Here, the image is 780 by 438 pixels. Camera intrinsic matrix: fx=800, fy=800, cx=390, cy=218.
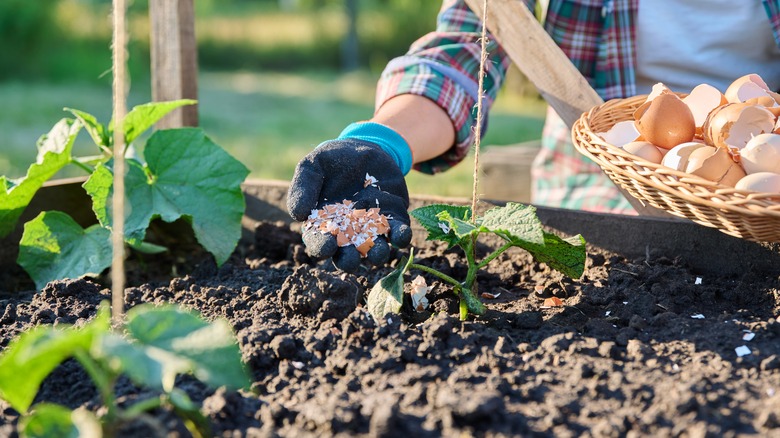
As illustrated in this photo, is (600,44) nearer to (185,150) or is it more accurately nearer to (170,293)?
(185,150)

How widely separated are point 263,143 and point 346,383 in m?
4.11

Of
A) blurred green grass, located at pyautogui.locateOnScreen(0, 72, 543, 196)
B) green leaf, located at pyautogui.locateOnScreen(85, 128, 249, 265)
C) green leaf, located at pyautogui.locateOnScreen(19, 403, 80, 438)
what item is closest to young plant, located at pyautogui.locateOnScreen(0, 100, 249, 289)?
green leaf, located at pyautogui.locateOnScreen(85, 128, 249, 265)

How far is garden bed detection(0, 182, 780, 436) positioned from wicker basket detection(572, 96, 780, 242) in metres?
0.20

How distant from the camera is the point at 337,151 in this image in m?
1.61

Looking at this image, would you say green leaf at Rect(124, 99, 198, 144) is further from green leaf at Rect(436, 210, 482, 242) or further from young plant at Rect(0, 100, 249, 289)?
green leaf at Rect(436, 210, 482, 242)

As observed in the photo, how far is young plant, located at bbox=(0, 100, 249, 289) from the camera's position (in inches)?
70.9

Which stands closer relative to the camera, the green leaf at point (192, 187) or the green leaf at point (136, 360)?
the green leaf at point (136, 360)

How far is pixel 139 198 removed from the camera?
1.86 m

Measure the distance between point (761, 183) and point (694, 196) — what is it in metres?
0.14

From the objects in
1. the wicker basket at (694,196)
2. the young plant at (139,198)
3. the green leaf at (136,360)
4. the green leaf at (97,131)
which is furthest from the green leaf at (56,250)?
the wicker basket at (694,196)

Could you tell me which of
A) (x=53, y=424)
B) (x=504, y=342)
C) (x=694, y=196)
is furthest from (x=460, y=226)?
(x=53, y=424)

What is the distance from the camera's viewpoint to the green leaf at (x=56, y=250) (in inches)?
71.2

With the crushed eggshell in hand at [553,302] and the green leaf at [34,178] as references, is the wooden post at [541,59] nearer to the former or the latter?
the crushed eggshell in hand at [553,302]

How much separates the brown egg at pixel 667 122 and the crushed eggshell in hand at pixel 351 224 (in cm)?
54
